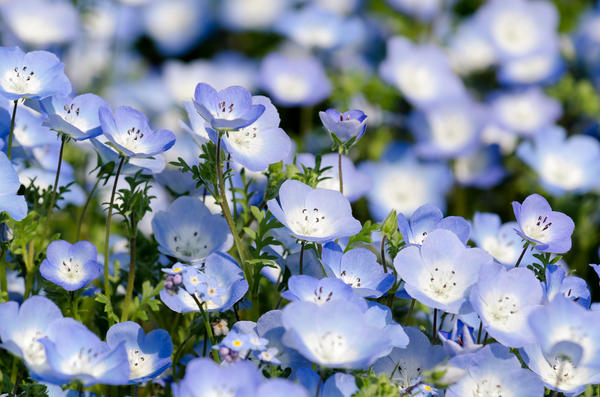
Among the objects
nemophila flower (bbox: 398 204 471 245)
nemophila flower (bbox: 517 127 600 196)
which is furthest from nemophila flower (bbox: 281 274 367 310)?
nemophila flower (bbox: 517 127 600 196)

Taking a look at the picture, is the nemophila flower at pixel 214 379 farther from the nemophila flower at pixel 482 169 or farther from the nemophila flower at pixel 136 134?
the nemophila flower at pixel 482 169

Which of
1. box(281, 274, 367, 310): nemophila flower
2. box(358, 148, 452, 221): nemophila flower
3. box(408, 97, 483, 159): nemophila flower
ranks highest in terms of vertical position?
box(281, 274, 367, 310): nemophila flower

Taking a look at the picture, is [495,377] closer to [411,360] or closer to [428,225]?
[411,360]

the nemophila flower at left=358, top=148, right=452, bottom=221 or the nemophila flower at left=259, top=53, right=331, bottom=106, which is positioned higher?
the nemophila flower at left=259, top=53, right=331, bottom=106

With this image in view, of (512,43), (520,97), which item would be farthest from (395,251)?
(512,43)

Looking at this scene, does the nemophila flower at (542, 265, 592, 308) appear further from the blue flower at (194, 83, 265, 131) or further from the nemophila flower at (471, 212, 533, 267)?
the blue flower at (194, 83, 265, 131)

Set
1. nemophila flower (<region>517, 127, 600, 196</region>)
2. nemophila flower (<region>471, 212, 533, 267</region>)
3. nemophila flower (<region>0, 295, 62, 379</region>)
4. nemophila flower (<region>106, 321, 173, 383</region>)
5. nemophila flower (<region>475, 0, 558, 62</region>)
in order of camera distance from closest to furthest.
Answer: nemophila flower (<region>0, 295, 62, 379</region>) → nemophila flower (<region>106, 321, 173, 383</region>) → nemophila flower (<region>471, 212, 533, 267</region>) → nemophila flower (<region>517, 127, 600, 196</region>) → nemophila flower (<region>475, 0, 558, 62</region>)

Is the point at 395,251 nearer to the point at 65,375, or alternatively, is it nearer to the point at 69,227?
the point at 65,375
